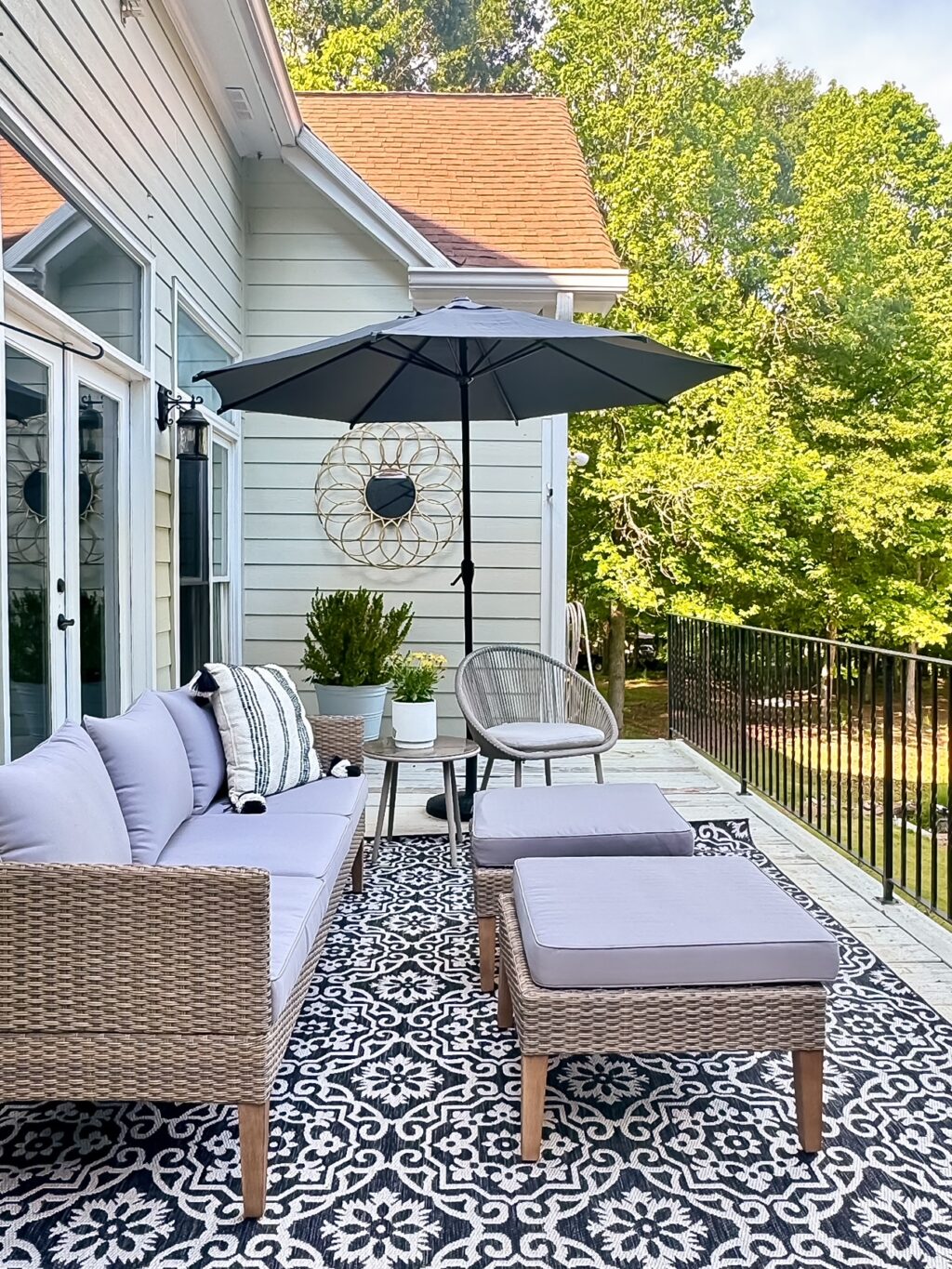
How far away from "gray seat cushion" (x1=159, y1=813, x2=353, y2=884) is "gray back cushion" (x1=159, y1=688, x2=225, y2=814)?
4.4 inches

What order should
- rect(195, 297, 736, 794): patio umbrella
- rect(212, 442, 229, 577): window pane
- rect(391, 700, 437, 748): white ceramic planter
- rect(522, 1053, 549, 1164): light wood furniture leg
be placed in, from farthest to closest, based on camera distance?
rect(212, 442, 229, 577): window pane, rect(391, 700, 437, 748): white ceramic planter, rect(195, 297, 736, 794): patio umbrella, rect(522, 1053, 549, 1164): light wood furniture leg

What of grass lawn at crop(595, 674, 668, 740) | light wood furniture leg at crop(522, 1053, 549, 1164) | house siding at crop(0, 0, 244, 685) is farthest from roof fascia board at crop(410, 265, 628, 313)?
grass lawn at crop(595, 674, 668, 740)

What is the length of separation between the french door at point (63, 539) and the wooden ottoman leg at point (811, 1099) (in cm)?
228

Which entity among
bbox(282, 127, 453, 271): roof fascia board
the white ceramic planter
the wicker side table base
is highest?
bbox(282, 127, 453, 271): roof fascia board

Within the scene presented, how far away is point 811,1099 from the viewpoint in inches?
81.1

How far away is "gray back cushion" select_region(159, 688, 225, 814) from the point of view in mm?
3211

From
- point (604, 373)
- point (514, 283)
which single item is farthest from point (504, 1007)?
point (514, 283)

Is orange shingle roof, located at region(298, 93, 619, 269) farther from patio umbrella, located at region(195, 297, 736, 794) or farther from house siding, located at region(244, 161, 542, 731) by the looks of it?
patio umbrella, located at region(195, 297, 736, 794)

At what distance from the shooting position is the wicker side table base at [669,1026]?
6.67 ft

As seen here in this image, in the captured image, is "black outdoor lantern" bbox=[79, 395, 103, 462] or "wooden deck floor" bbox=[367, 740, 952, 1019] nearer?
"wooden deck floor" bbox=[367, 740, 952, 1019]

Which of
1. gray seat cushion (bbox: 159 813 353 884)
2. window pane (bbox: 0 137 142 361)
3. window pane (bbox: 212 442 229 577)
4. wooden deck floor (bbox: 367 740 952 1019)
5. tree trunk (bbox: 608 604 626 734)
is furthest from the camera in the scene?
tree trunk (bbox: 608 604 626 734)

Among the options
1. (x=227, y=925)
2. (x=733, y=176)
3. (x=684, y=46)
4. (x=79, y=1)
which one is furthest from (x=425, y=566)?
(x=684, y=46)

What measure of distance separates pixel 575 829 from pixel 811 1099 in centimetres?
106

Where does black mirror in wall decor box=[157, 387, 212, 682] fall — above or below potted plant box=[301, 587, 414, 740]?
above
